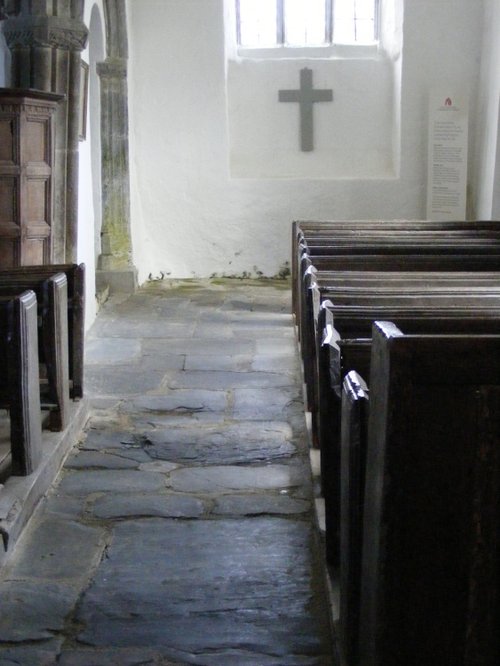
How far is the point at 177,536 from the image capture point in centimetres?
285

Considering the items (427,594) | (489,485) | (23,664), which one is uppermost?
(489,485)

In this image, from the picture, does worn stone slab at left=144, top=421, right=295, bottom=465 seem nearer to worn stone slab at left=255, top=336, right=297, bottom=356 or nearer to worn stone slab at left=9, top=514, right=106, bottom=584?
worn stone slab at left=9, top=514, right=106, bottom=584

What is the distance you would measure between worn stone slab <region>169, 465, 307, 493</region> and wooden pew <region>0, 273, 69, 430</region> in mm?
552

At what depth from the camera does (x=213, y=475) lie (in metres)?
3.39

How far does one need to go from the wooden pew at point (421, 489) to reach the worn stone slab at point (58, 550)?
1405mm

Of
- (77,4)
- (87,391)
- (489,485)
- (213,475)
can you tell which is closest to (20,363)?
(213,475)

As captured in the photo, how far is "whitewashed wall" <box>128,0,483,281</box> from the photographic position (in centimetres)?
837

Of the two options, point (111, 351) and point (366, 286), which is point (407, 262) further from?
point (111, 351)

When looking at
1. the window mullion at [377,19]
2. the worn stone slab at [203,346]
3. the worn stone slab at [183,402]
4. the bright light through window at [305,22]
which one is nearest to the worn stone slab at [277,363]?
the worn stone slab at [203,346]

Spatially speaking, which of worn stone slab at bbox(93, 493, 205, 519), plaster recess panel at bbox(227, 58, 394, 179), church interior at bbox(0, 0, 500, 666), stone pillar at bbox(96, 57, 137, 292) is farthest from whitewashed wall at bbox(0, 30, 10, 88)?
plaster recess panel at bbox(227, 58, 394, 179)

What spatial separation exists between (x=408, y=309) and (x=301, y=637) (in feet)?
3.22

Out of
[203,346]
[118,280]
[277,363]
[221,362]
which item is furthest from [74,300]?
[118,280]

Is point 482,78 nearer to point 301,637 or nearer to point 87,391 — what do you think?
point 87,391

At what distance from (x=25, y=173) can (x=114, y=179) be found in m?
3.36
